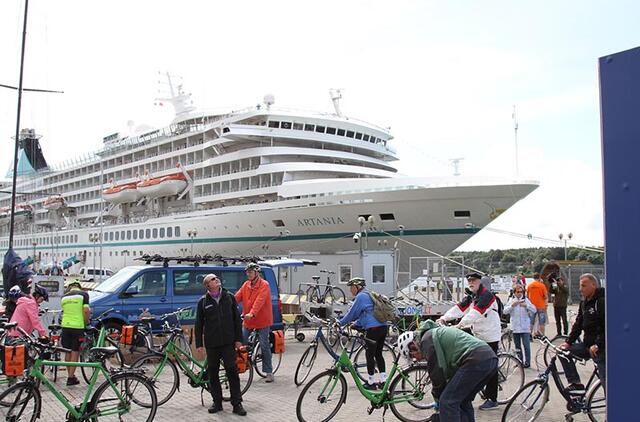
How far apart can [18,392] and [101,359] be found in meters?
0.71

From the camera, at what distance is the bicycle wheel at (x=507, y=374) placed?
21.8ft

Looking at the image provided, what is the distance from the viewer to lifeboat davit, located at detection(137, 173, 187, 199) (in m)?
36.0

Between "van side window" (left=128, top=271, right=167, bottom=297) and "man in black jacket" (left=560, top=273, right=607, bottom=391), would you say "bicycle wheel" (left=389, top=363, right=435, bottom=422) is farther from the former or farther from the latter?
"van side window" (left=128, top=271, right=167, bottom=297)

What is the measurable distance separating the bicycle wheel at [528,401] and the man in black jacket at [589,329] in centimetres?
35

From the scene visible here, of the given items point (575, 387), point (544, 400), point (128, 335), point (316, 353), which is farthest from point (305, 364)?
point (575, 387)

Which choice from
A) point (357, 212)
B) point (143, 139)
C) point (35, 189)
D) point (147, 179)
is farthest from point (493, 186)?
point (35, 189)

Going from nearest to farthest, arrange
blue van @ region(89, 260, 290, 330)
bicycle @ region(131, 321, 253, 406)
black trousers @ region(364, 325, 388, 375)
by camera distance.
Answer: bicycle @ region(131, 321, 253, 406) → black trousers @ region(364, 325, 388, 375) → blue van @ region(89, 260, 290, 330)

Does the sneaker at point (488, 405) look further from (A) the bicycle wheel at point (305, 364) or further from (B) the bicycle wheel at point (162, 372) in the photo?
(B) the bicycle wheel at point (162, 372)

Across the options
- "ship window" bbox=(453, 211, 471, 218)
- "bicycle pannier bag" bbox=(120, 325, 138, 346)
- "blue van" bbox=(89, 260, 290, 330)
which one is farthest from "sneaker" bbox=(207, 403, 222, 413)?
"ship window" bbox=(453, 211, 471, 218)

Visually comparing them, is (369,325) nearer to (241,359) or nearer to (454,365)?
(241,359)

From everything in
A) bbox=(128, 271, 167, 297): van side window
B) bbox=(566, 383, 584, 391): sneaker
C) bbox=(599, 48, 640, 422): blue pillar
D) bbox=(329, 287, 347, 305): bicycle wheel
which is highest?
bbox=(599, 48, 640, 422): blue pillar

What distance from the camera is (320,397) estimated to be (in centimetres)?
571

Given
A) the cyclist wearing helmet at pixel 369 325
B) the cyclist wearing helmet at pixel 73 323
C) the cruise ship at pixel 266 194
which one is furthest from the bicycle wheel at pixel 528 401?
the cruise ship at pixel 266 194

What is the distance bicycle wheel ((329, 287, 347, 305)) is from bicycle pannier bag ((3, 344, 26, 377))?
9.02 m
